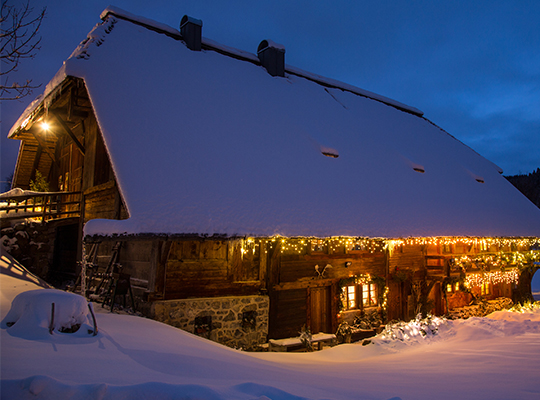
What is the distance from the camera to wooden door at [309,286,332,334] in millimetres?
10930

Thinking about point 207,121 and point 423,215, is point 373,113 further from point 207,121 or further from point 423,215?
point 207,121

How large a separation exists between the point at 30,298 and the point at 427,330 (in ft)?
29.6

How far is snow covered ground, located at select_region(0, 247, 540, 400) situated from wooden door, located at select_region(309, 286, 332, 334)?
7.77ft

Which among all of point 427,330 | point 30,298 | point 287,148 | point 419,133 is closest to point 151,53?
point 287,148

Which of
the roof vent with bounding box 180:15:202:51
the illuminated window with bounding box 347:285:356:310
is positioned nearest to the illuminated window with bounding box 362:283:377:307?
the illuminated window with bounding box 347:285:356:310

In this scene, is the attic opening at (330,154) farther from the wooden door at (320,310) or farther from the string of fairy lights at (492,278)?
the string of fairy lights at (492,278)

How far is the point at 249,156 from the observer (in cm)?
910

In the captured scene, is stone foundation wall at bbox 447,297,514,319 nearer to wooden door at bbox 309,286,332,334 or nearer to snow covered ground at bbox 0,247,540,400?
wooden door at bbox 309,286,332,334

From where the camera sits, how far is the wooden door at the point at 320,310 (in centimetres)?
1093

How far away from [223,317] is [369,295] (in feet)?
19.5

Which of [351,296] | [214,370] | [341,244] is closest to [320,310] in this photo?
[351,296]

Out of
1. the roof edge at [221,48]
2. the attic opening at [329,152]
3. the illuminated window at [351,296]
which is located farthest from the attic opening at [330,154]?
the roof edge at [221,48]

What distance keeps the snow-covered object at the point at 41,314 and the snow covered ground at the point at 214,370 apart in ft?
0.22

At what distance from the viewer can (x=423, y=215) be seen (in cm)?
1077
